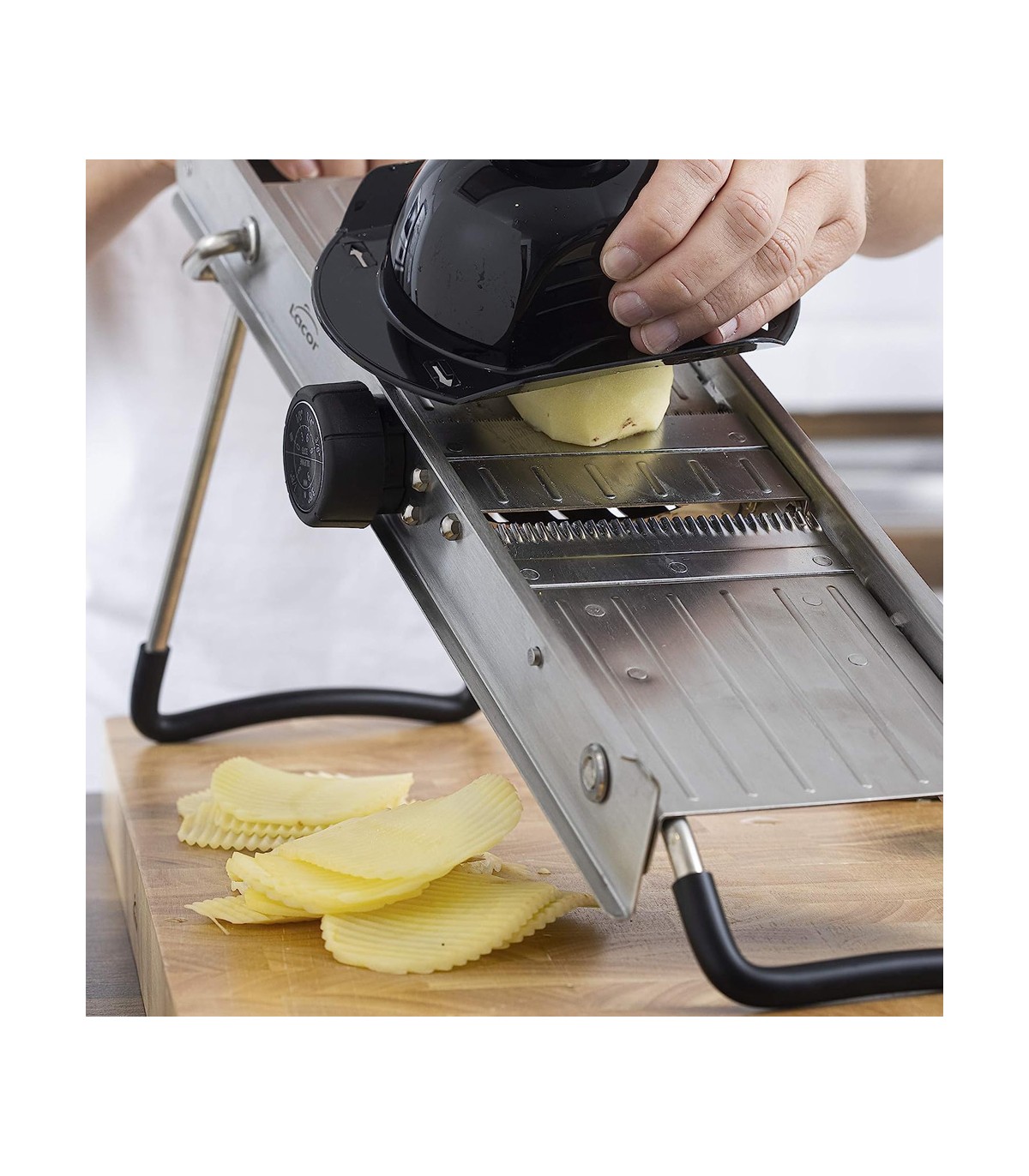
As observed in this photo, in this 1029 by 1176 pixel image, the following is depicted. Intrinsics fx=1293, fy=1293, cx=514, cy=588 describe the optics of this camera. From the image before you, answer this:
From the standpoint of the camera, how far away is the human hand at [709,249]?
0.77 metres

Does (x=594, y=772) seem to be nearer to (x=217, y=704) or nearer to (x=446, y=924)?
(x=446, y=924)

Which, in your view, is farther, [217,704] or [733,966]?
[217,704]

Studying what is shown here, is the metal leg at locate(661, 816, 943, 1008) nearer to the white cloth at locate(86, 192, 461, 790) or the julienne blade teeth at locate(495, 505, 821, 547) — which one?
the julienne blade teeth at locate(495, 505, 821, 547)

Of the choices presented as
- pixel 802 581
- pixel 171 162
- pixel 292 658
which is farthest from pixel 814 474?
pixel 292 658

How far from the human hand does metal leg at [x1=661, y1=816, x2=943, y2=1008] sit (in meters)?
0.32

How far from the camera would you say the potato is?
845 mm

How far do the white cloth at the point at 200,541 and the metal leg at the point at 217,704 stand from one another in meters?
0.14

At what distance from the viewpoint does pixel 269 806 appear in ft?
3.35

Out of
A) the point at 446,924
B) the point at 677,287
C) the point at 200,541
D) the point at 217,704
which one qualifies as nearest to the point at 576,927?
the point at 446,924

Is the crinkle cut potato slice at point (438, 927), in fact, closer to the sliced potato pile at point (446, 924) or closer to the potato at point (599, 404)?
the sliced potato pile at point (446, 924)

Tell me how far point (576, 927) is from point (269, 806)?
0.30 metres

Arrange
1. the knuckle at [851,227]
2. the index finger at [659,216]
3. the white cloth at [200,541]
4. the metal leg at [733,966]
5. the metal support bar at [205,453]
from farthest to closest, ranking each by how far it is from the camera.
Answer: the white cloth at [200,541] < the metal support bar at [205,453] < the knuckle at [851,227] < the index finger at [659,216] < the metal leg at [733,966]

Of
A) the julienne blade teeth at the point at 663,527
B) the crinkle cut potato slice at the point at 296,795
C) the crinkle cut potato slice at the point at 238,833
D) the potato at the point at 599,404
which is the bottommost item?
the crinkle cut potato slice at the point at 238,833

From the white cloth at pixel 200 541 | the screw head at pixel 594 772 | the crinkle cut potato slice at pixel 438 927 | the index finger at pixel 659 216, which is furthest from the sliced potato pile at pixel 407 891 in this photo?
the white cloth at pixel 200 541
